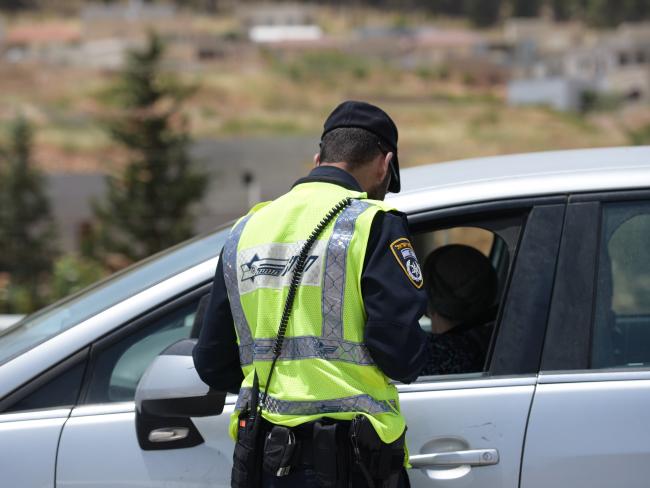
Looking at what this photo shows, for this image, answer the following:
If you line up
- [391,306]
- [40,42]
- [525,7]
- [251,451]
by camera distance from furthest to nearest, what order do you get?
[525,7] < [40,42] < [251,451] < [391,306]

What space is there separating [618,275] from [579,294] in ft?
0.54

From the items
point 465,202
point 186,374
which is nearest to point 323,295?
point 186,374

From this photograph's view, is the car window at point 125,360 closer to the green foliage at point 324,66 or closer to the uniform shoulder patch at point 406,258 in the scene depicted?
the uniform shoulder patch at point 406,258

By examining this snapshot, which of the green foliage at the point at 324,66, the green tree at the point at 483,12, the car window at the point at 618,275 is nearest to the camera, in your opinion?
the car window at the point at 618,275

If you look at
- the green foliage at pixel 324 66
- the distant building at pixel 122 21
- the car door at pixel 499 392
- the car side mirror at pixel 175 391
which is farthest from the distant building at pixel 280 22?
the car side mirror at pixel 175 391

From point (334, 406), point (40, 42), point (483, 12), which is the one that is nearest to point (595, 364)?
point (334, 406)

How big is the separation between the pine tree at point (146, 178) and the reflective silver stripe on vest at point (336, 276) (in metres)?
29.3

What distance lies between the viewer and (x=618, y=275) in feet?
7.85

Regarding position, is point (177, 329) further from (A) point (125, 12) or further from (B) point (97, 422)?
(A) point (125, 12)

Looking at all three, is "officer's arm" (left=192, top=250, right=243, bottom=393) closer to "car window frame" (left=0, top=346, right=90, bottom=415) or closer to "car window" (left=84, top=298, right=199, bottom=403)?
"car window" (left=84, top=298, right=199, bottom=403)

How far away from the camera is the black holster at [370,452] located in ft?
6.41

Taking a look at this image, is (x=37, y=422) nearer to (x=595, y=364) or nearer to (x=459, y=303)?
(x=459, y=303)

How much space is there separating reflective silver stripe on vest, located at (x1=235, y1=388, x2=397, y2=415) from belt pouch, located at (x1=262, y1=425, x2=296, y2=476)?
42mm

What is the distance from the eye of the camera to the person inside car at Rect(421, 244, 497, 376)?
2.76 metres
